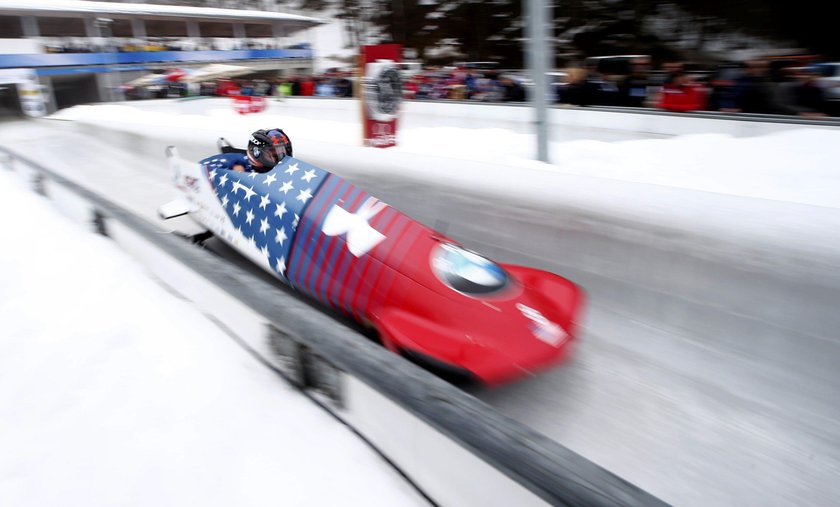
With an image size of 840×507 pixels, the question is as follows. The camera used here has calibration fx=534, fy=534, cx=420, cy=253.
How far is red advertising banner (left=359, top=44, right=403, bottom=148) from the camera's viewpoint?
23.5 ft

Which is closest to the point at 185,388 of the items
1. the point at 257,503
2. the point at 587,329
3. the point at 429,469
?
the point at 257,503

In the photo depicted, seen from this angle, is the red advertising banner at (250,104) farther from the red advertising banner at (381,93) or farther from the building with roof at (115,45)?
the red advertising banner at (381,93)

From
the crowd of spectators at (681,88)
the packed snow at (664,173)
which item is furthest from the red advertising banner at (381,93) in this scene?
the crowd of spectators at (681,88)

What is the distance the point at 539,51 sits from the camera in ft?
16.1

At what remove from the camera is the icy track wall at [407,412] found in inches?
49.6

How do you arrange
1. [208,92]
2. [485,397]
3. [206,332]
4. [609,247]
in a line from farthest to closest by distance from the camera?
[208,92] → [609,247] → [206,332] → [485,397]

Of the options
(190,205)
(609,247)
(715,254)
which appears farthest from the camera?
(190,205)

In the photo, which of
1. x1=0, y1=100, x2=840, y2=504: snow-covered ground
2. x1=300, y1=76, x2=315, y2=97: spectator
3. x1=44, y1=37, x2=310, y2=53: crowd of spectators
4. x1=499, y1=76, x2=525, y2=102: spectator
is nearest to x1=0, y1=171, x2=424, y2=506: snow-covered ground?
x1=0, y1=100, x2=840, y2=504: snow-covered ground

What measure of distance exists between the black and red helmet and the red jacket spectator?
5.58 m

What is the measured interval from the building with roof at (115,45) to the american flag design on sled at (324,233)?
16.7 meters

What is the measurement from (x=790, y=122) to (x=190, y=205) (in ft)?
19.4

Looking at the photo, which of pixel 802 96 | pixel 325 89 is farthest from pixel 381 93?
pixel 325 89

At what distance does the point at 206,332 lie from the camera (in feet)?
8.19

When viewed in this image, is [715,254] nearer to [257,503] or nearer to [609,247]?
[609,247]
